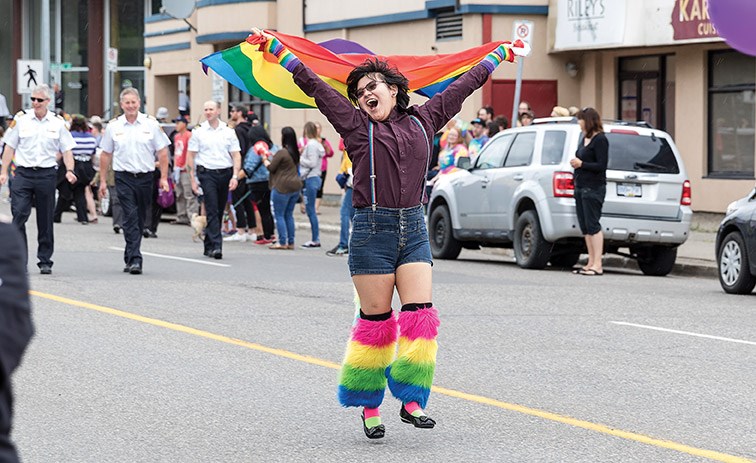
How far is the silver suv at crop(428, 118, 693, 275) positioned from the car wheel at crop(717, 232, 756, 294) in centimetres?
224

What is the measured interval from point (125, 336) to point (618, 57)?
17.0m

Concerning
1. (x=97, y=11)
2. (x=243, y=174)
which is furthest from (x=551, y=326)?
(x=97, y=11)

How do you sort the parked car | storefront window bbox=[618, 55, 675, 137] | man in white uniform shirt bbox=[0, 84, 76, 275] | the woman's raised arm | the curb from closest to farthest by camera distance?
the woman's raised arm, the parked car, man in white uniform shirt bbox=[0, 84, 76, 275], the curb, storefront window bbox=[618, 55, 675, 137]

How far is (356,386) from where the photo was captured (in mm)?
7379

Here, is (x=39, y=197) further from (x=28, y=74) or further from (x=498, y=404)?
(x=28, y=74)

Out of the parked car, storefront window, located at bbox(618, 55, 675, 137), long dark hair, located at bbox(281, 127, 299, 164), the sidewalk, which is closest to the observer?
the parked car

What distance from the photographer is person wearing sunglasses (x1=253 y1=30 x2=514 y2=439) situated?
7.30 metres

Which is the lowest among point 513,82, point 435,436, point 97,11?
point 435,436

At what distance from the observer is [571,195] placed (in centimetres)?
1778

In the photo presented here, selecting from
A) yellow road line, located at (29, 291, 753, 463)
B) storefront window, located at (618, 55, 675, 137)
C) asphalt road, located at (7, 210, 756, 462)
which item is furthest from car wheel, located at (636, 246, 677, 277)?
yellow road line, located at (29, 291, 753, 463)

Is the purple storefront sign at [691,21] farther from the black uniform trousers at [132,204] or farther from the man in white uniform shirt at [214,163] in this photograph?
the black uniform trousers at [132,204]

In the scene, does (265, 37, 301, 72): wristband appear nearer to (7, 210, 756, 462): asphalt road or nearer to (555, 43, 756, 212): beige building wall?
(7, 210, 756, 462): asphalt road

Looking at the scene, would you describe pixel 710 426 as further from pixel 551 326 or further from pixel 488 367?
pixel 551 326

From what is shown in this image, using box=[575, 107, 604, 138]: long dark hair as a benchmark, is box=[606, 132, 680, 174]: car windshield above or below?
below
